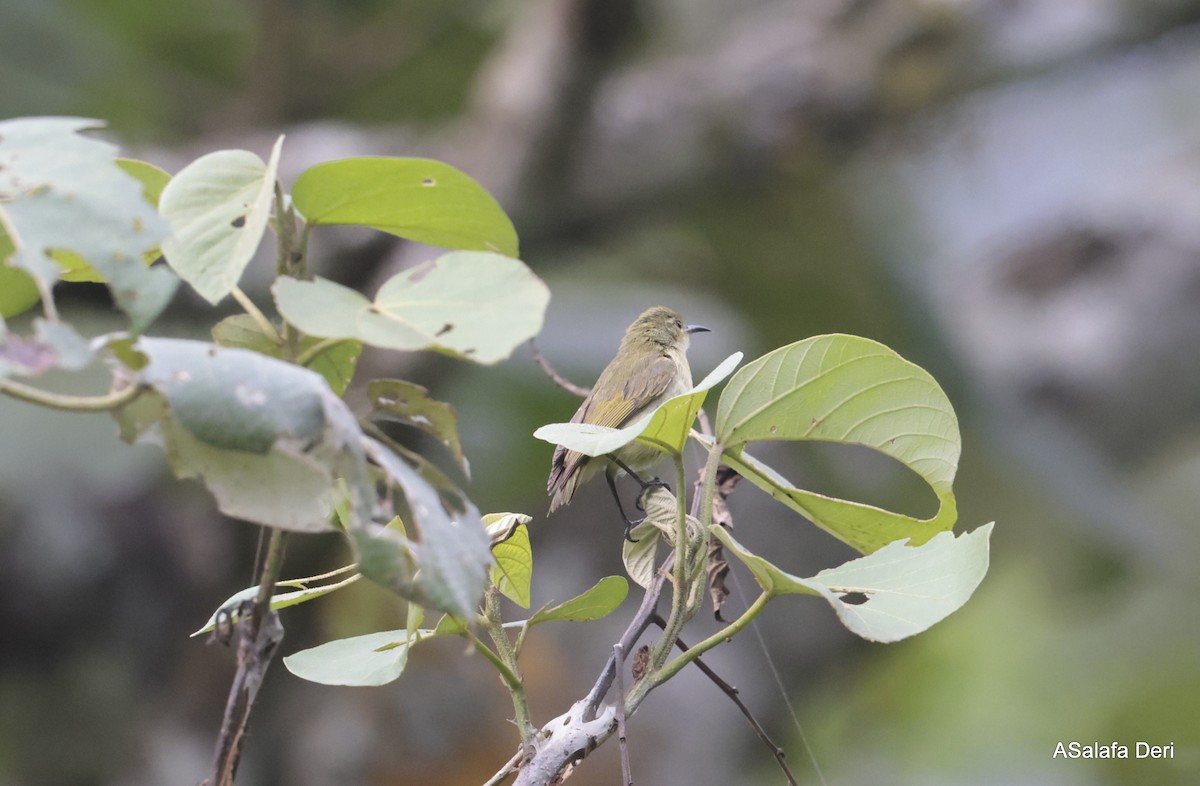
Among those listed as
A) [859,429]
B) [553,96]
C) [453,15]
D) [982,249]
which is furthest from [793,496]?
[453,15]

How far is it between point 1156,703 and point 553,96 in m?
3.57

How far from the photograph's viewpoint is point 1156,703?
185 inches

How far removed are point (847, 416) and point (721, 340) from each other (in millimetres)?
4342

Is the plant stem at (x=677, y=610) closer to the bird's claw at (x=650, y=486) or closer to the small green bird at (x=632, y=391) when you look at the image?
the bird's claw at (x=650, y=486)

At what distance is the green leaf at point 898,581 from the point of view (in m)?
1.01

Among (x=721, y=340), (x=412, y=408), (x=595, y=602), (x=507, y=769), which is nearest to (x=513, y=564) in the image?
(x=595, y=602)

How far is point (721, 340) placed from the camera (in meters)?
5.46

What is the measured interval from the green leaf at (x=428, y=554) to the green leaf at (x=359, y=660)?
1.02 ft

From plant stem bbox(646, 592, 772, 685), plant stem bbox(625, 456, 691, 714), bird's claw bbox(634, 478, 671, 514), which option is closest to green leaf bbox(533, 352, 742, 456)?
plant stem bbox(625, 456, 691, 714)

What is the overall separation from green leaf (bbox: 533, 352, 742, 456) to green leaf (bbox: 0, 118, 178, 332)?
39 centimetres

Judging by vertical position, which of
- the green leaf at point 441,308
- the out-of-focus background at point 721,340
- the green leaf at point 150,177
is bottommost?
the out-of-focus background at point 721,340

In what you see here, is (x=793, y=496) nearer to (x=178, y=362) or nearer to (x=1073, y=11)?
(x=178, y=362)

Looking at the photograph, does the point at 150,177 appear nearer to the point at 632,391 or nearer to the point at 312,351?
the point at 312,351

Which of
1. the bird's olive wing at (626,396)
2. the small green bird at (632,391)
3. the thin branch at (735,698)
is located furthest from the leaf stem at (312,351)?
the bird's olive wing at (626,396)
